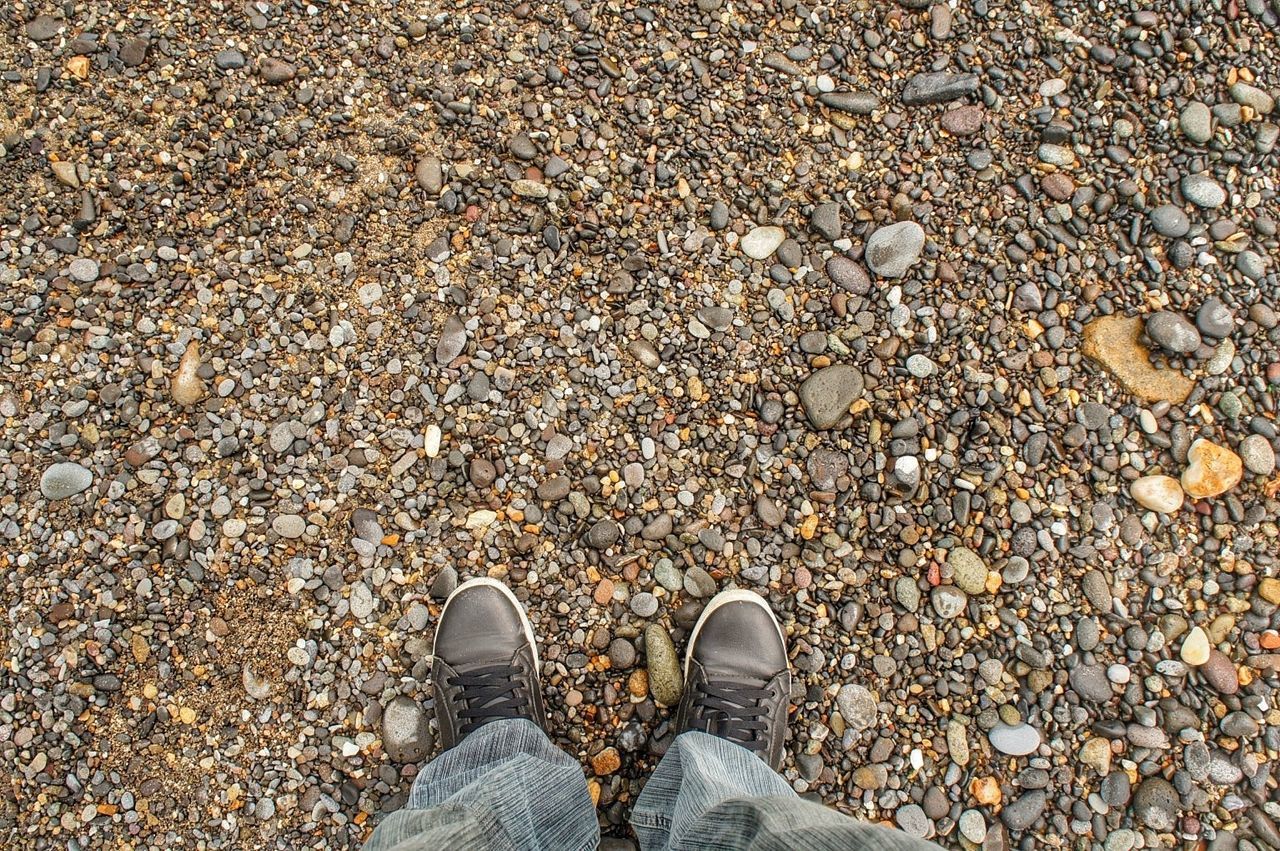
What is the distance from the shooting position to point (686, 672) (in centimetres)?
271

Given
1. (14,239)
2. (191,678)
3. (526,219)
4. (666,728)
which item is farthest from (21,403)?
(666,728)

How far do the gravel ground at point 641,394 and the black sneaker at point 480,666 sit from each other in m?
0.11

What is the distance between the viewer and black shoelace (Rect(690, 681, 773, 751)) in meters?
2.63

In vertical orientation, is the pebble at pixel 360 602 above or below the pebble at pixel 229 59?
below

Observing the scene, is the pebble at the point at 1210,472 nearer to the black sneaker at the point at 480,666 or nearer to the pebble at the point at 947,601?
the pebble at the point at 947,601

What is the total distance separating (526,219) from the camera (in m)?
2.93

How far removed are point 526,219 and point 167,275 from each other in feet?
4.51

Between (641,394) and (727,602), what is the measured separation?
0.82 meters

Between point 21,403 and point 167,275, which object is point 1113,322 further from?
point 21,403

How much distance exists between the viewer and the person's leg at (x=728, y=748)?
2053 millimetres

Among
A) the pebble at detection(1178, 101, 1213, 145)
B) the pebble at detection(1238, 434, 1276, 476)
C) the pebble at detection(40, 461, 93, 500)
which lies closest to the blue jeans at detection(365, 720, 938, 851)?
the pebble at detection(40, 461, 93, 500)

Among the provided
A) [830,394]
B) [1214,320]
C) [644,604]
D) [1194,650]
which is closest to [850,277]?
[830,394]

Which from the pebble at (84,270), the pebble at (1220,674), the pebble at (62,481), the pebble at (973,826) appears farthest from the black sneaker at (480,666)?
the pebble at (1220,674)

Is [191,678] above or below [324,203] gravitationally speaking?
below
